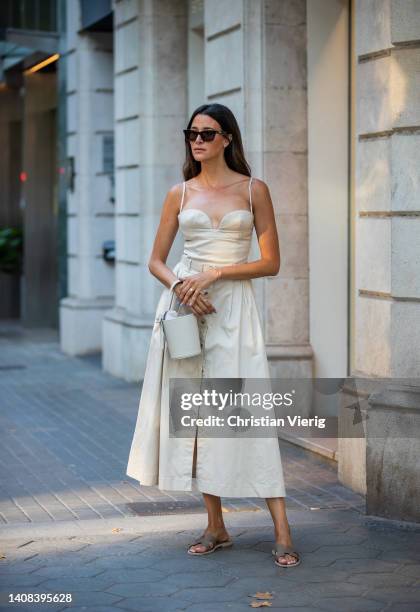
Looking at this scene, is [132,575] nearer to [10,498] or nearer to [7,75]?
[10,498]

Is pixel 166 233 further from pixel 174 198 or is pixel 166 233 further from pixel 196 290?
pixel 196 290

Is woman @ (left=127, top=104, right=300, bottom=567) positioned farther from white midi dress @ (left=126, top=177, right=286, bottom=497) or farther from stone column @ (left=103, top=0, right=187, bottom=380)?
stone column @ (left=103, top=0, right=187, bottom=380)

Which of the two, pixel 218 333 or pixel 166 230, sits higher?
pixel 166 230

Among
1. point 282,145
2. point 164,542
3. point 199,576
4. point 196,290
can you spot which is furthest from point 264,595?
point 282,145

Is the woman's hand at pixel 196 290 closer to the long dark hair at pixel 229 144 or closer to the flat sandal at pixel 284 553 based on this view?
the long dark hair at pixel 229 144

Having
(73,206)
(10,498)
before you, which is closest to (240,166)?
(10,498)

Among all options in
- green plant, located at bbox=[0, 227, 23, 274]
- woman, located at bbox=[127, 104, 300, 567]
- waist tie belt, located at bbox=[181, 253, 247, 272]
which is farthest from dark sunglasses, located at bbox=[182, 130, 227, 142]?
green plant, located at bbox=[0, 227, 23, 274]

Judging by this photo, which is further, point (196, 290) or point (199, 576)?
point (196, 290)

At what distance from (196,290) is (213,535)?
4.08 feet

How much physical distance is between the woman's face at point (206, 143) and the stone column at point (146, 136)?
6820 mm

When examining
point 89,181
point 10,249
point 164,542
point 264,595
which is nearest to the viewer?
point 264,595

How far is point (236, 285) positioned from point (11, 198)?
17.3 meters

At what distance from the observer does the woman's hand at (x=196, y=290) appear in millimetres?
5977

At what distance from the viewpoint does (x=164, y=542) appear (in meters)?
6.51
